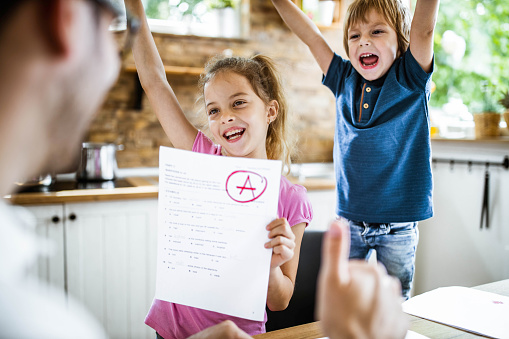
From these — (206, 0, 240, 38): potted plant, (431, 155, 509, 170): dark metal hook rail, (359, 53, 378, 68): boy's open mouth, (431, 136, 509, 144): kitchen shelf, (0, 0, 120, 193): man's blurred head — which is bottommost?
(431, 155, 509, 170): dark metal hook rail

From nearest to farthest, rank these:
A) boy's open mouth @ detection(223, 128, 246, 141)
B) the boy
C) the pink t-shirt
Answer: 1. the pink t-shirt
2. boy's open mouth @ detection(223, 128, 246, 141)
3. the boy

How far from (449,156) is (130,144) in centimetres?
197

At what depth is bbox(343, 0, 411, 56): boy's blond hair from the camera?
136 centimetres

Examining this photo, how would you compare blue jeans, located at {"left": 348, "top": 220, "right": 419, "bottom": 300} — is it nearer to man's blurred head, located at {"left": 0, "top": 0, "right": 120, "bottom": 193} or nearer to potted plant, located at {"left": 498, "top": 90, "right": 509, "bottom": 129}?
potted plant, located at {"left": 498, "top": 90, "right": 509, "bottom": 129}

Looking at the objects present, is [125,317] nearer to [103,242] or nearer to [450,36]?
[103,242]

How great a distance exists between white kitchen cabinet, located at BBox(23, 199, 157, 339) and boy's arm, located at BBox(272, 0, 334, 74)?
1.17m

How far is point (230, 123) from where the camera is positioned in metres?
1.12

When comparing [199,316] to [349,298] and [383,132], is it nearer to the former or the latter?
[349,298]

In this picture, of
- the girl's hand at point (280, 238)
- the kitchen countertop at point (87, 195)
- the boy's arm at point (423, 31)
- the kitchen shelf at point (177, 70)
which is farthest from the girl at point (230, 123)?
the kitchen shelf at point (177, 70)

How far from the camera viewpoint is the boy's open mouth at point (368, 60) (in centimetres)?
140

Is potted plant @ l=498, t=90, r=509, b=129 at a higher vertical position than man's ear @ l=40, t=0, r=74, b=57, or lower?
higher

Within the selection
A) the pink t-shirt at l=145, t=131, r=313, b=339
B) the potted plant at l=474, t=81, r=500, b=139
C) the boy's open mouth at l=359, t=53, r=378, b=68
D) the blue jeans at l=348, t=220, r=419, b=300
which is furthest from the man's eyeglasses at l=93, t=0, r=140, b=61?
the potted plant at l=474, t=81, r=500, b=139

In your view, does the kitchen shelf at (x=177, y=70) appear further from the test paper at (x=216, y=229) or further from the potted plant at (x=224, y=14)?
the test paper at (x=216, y=229)

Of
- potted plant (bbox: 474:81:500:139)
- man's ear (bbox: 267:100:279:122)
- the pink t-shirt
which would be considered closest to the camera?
the pink t-shirt
